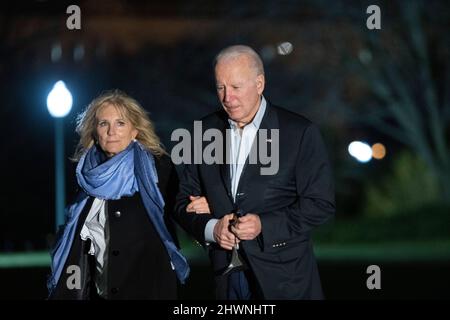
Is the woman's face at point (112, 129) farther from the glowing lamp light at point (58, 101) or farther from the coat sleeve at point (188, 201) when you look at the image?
the glowing lamp light at point (58, 101)

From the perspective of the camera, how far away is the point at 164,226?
24.6 feet

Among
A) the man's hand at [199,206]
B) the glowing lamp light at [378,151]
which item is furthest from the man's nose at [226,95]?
the glowing lamp light at [378,151]

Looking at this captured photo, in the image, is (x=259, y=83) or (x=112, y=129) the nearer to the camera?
(x=259, y=83)

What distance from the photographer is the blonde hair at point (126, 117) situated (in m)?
7.66

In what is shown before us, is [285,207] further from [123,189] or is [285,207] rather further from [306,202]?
[123,189]

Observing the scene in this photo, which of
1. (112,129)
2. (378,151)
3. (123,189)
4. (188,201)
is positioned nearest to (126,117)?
(112,129)

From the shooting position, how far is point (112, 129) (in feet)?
25.0

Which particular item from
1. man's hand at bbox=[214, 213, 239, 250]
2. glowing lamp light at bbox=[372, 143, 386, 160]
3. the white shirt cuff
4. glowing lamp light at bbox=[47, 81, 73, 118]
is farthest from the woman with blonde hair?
glowing lamp light at bbox=[372, 143, 386, 160]

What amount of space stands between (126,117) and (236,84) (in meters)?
1.26

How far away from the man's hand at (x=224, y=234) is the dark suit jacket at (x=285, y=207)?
96mm

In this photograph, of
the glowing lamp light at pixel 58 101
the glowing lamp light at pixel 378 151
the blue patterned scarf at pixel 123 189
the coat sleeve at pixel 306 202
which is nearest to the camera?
the coat sleeve at pixel 306 202

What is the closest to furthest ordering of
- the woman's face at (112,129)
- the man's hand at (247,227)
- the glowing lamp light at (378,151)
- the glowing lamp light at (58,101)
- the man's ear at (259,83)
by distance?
1. the man's hand at (247,227)
2. the man's ear at (259,83)
3. the woman's face at (112,129)
4. the glowing lamp light at (58,101)
5. the glowing lamp light at (378,151)
